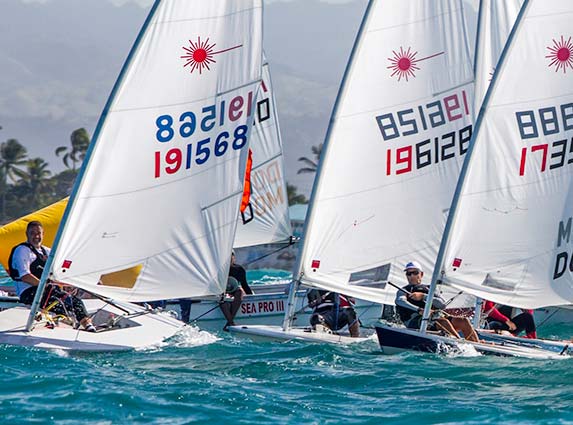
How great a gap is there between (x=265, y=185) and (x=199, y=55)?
280 inches

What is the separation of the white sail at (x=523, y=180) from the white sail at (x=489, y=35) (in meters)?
3.96

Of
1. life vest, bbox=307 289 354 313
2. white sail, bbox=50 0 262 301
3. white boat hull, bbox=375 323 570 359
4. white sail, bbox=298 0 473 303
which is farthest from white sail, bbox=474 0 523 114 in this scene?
white boat hull, bbox=375 323 570 359

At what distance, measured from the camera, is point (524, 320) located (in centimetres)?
1688

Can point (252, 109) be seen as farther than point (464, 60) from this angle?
No

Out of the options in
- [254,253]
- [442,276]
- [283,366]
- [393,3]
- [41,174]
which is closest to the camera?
[283,366]

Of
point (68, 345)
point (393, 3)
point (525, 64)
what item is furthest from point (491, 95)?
point (68, 345)

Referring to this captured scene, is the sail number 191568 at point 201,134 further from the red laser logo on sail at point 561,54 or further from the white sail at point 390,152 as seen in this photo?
the red laser logo on sail at point 561,54

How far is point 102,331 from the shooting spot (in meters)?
14.8

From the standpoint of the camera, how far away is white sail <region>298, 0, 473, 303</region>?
16.7m

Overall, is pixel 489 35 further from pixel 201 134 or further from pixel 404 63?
pixel 201 134

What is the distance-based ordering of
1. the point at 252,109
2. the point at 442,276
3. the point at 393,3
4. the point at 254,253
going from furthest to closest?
the point at 254,253 → the point at 393,3 → the point at 252,109 → the point at 442,276

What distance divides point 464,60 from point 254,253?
2151 inches

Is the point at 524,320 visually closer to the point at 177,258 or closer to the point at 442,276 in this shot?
the point at 442,276

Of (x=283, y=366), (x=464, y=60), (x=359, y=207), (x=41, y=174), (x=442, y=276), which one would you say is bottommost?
(x=283, y=366)
